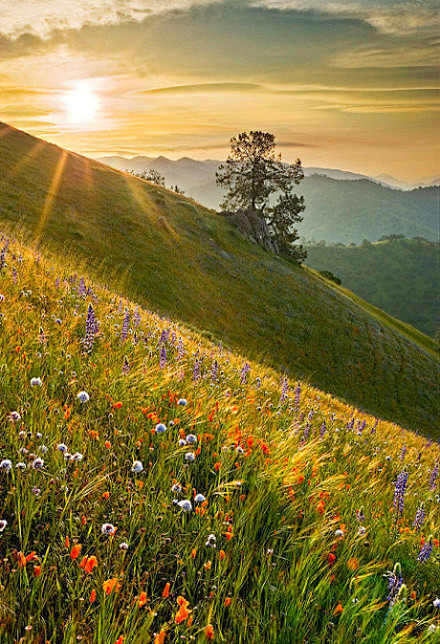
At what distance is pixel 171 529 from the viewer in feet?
9.04

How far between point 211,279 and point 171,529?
37.3m

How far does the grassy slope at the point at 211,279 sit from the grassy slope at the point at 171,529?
2334cm

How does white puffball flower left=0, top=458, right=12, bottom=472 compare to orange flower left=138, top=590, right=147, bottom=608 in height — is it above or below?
above

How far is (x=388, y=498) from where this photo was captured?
4.66 meters

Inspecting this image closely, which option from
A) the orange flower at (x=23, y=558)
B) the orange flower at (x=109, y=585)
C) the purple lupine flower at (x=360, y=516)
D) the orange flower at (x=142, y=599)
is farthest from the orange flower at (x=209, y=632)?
the purple lupine flower at (x=360, y=516)

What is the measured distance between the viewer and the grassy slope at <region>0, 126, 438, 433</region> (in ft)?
104

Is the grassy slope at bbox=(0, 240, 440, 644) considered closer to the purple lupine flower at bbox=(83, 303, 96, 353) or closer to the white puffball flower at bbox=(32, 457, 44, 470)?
the white puffball flower at bbox=(32, 457, 44, 470)

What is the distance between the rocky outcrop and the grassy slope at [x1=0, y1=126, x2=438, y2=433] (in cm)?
405

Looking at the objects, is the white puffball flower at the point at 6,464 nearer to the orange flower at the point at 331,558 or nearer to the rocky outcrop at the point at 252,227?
the orange flower at the point at 331,558

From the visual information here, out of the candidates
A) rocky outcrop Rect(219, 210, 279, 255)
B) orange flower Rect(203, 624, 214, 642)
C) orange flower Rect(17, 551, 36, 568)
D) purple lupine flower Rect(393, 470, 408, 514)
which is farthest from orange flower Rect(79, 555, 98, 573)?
rocky outcrop Rect(219, 210, 279, 255)

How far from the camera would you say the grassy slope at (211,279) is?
31.8 m

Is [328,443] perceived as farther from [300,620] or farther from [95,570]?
[95,570]

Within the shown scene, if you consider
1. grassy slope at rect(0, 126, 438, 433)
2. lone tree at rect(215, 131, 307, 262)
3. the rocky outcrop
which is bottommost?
grassy slope at rect(0, 126, 438, 433)

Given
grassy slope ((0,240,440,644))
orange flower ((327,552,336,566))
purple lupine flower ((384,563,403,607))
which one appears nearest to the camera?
grassy slope ((0,240,440,644))
